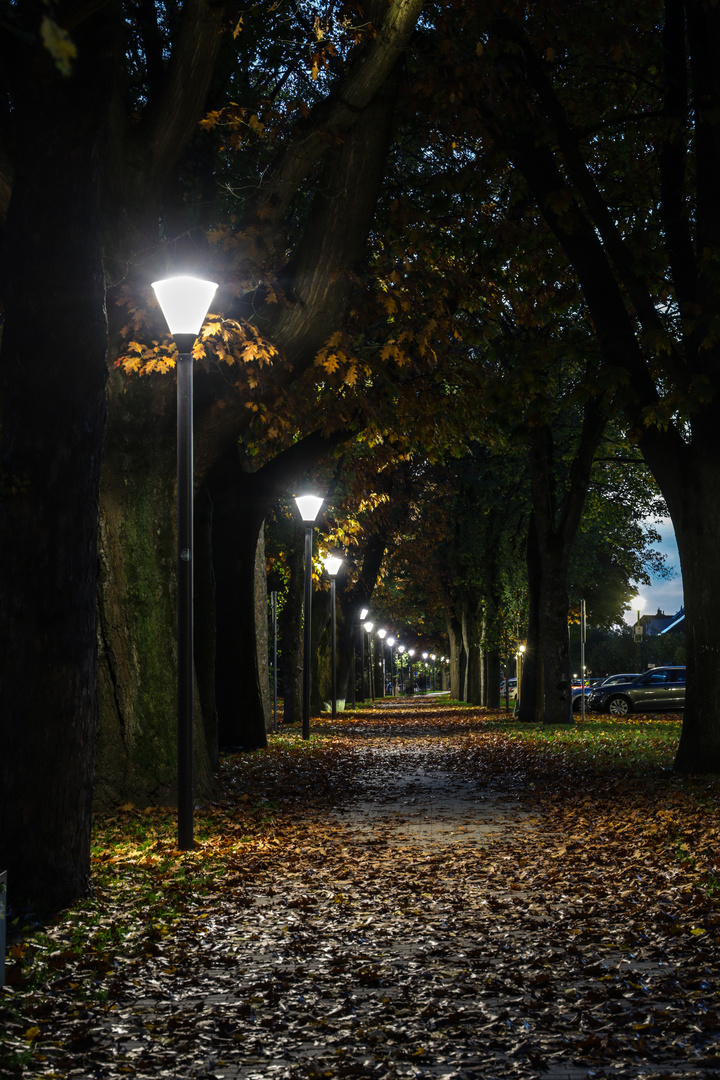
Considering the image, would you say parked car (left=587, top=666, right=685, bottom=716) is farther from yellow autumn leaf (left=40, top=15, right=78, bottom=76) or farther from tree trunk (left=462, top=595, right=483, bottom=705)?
yellow autumn leaf (left=40, top=15, right=78, bottom=76)

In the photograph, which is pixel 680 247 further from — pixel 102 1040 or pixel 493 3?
pixel 102 1040

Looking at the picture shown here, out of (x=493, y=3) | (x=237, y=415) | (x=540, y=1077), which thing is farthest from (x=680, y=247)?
(x=540, y=1077)

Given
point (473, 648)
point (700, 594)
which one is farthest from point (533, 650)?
point (473, 648)

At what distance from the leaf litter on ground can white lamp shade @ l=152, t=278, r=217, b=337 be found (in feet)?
13.3

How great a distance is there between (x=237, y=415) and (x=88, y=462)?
5168mm

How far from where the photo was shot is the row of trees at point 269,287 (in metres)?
5.96

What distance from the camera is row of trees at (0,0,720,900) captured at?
19.5ft

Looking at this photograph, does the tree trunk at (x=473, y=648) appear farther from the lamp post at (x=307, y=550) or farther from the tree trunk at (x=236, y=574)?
the tree trunk at (x=236, y=574)

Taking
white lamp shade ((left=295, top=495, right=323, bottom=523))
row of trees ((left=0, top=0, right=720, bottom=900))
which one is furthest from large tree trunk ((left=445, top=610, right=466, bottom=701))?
row of trees ((left=0, top=0, right=720, bottom=900))

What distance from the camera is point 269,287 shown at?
35.3 feet

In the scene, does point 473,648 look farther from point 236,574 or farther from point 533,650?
point 236,574

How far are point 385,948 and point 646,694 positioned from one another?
3137 cm

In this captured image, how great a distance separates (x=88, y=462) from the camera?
6125 mm

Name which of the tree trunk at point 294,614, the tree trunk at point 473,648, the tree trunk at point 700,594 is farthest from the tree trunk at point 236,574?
the tree trunk at point 473,648
